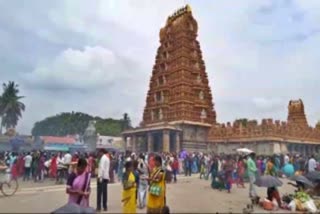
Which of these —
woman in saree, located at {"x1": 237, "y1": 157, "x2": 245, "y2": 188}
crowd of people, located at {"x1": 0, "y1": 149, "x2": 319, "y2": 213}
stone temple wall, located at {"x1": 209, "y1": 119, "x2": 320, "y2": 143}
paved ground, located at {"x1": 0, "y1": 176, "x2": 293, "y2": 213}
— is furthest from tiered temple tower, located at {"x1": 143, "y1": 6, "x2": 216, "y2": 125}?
paved ground, located at {"x1": 0, "y1": 176, "x2": 293, "y2": 213}

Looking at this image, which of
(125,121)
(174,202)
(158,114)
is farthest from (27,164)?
(125,121)

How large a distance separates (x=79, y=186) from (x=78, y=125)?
83.9m

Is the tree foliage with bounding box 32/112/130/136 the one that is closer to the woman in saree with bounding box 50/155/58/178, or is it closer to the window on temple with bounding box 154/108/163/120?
the window on temple with bounding box 154/108/163/120

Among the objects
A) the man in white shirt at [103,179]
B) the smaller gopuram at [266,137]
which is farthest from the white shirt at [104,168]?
the smaller gopuram at [266,137]

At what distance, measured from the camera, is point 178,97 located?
4369 cm

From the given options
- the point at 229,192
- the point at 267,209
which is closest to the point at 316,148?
the point at 229,192

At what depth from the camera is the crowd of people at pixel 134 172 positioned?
8.16m

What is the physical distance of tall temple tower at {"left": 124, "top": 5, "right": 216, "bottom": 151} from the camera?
4169 cm

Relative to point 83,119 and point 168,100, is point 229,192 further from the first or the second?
point 83,119

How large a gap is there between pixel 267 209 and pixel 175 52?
1433 inches

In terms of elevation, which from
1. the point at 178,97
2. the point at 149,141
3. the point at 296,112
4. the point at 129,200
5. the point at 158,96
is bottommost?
the point at 129,200

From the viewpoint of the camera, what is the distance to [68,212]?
4828mm

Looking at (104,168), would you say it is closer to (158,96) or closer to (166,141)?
(166,141)

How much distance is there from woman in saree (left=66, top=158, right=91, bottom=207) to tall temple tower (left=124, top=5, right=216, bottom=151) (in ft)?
103
